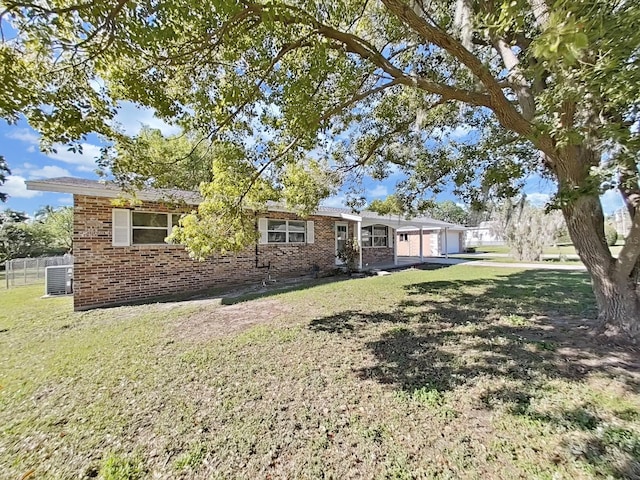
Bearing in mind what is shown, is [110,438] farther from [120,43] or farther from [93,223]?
[93,223]

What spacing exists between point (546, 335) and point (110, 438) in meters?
6.12

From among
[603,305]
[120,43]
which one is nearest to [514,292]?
[603,305]

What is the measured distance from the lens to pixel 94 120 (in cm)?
427

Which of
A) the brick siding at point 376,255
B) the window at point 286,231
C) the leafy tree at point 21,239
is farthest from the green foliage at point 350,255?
the leafy tree at point 21,239

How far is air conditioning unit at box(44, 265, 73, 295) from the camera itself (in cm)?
990

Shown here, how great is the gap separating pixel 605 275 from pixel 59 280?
14413 millimetres

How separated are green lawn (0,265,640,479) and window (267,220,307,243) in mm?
6450

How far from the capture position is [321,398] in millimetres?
3215

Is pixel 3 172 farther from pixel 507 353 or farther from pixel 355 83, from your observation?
pixel 507 353

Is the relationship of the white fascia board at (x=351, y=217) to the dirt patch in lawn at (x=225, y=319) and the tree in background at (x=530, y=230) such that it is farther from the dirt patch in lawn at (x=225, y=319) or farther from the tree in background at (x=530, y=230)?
the tree in background at (x=530, y=230)

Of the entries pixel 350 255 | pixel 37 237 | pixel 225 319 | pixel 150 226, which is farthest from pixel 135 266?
pixel 37 237

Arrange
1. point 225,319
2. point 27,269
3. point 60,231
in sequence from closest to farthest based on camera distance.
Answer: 1. point 225,319
2. point 27,269
3. point 60,231

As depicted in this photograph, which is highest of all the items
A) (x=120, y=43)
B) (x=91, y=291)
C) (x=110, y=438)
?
(x=120, y=43)

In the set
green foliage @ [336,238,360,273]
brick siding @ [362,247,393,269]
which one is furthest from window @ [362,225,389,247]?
green foliage @ [336,238,360,273]
